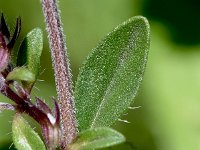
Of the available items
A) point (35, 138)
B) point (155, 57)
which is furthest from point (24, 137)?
point (155, 57)

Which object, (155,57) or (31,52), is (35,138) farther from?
(155,57)

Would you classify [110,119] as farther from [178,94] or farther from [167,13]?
[167,13]

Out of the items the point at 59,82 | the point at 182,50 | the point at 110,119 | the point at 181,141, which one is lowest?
the point at 181,141

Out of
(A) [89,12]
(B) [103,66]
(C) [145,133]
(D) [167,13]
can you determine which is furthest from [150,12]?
(B) [103,66]

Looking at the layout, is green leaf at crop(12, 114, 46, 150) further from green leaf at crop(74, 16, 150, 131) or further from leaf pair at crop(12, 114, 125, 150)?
green leaf at crop(74, 16, 150, 131)

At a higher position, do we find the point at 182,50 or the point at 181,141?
the point at 182,50

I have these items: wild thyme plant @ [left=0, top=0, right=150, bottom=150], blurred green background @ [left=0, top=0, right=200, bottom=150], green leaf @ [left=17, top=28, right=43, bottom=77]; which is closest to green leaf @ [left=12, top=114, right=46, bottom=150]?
wild thyme plant @ [left=0, top=0, right=150, bottom=150]
